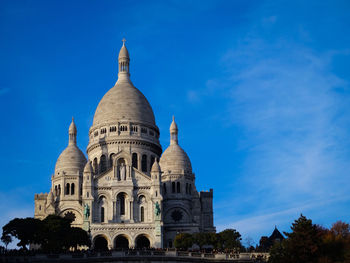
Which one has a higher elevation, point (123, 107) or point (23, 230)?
point (123, 107)

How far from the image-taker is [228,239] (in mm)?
89500

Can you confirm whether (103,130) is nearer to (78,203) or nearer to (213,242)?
(78,203)

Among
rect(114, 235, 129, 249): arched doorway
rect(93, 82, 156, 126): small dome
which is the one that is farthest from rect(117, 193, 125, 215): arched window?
rect(93, 82, 156, 126): small dome

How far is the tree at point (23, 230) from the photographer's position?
86438mm

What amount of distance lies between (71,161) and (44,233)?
3147 cm

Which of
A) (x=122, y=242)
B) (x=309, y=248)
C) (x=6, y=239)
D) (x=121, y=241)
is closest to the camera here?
(x=309, y=248)

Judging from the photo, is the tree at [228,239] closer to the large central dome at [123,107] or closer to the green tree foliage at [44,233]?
the green tree foliage at [44,233]

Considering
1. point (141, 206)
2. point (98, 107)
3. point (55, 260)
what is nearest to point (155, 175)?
point (141, 206)

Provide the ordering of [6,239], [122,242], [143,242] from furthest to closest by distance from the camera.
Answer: [143,242] → [122,242] → [6,239]

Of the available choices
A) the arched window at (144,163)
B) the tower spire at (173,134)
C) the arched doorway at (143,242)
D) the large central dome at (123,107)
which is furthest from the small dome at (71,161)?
the arched doorway at (143,242)

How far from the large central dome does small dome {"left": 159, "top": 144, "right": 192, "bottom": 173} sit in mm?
7772

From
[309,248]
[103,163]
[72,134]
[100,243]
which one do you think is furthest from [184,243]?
[72,134]

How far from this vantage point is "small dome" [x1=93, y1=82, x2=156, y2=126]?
121m

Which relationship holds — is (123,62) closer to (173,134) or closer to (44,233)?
(173,134)
